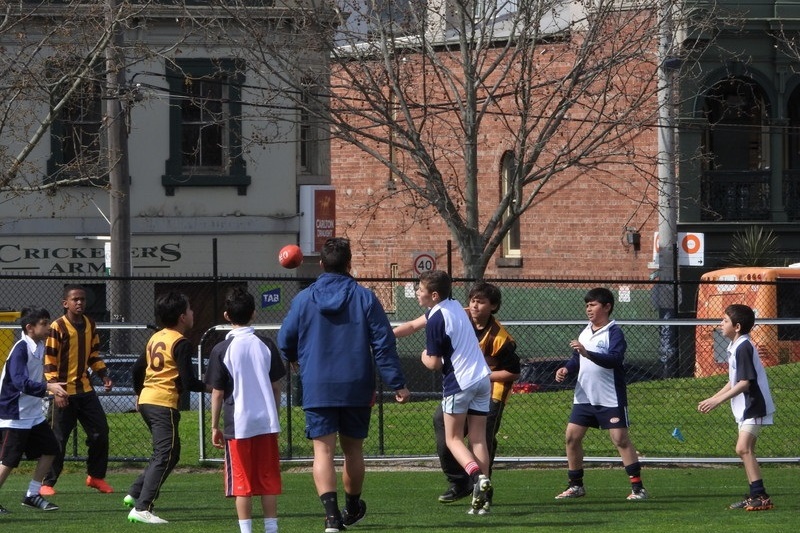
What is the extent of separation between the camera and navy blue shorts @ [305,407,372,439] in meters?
8.20

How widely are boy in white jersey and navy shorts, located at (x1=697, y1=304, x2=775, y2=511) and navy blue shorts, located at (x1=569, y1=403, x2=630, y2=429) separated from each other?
871mm

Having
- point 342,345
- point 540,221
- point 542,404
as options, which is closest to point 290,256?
point 342,345

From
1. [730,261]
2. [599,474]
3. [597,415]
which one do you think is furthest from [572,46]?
[730,261]

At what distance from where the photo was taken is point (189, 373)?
9.30m

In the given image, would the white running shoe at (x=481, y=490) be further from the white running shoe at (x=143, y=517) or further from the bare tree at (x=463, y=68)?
the bare tree at (x=463, y=68)

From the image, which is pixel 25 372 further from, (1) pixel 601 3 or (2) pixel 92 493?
(1) pixel 601 3

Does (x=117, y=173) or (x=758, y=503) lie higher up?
(x=117, y=173)

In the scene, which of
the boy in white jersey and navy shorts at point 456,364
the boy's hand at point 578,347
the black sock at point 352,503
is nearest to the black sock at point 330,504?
the black sock at point 352,503

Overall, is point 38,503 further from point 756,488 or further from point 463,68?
point 463,68

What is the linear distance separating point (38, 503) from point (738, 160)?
23.3 meters

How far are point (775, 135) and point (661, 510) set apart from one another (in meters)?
21.8

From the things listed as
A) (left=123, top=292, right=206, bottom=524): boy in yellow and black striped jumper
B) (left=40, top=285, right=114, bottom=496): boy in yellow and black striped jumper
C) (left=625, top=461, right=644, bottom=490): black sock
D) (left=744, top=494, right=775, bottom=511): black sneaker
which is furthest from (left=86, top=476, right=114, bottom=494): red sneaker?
(left=744, top=494, right=775, bottom=511): black sneaker

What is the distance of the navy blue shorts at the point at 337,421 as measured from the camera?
820 cm

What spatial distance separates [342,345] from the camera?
8.18 m
